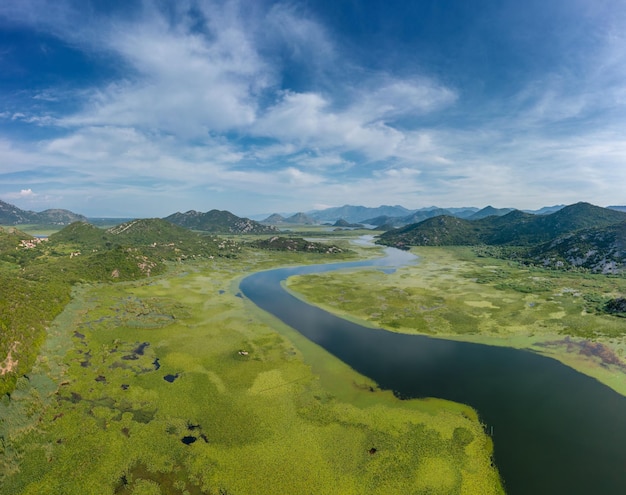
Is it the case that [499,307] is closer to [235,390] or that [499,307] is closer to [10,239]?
[235,390]

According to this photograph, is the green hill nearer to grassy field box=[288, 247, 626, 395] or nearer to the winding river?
grassy field box=[288, 247, 626, 395]

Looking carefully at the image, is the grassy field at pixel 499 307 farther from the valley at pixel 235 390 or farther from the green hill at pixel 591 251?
the green hill at pixel 591 251

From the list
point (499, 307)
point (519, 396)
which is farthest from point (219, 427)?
point (499, 307)

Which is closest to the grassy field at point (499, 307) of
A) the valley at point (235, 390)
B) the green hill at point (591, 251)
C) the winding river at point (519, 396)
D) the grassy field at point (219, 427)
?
the valley at point (235, 390)

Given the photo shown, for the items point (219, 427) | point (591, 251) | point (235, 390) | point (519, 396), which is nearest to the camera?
point (219, 427)

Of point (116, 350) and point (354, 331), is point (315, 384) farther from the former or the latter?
point (116, 350)
